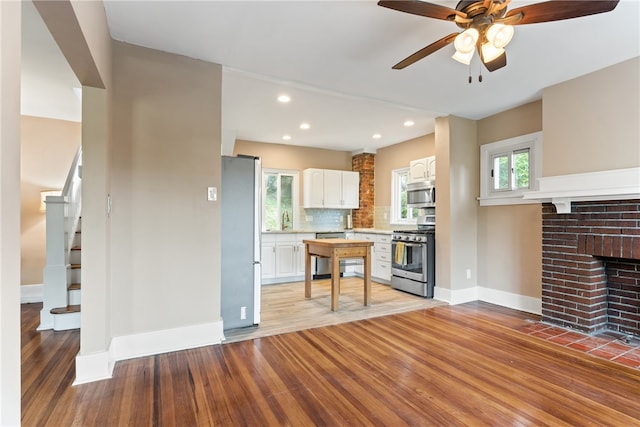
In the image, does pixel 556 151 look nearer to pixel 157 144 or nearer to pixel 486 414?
pixel 486 414

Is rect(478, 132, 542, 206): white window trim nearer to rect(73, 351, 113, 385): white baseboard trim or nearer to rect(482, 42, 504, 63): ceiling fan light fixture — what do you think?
rect(482, 42, 504, 63): ceiling fan light fixture

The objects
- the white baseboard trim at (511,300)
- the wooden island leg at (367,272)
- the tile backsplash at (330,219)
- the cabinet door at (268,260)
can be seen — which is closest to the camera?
the white baseboard trim at (511,300)

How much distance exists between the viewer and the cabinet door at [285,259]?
5515 millimetres

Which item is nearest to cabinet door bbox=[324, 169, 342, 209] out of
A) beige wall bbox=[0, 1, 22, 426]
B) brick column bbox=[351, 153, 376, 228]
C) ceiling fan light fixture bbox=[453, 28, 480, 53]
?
brick column bbox=[351, 153, 376, 228]

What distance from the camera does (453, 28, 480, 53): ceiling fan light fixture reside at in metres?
1.98

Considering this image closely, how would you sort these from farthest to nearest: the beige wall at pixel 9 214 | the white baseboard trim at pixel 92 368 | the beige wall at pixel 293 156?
the beige wall at pixel 293 156 → the white baseboard trim at pixel 92 368 → the beige wall at pixel 9 214

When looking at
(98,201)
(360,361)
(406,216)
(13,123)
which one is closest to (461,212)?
(406,216)

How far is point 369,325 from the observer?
3.42 metres

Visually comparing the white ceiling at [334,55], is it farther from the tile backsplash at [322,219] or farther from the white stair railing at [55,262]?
the tile backsplash at [322,219]

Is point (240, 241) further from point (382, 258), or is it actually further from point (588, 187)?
point (588, 187)

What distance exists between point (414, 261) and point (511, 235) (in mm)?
1300

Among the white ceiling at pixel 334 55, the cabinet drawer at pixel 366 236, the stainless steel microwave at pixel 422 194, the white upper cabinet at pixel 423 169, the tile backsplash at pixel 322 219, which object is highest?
the white ceiling at pixel 334 55

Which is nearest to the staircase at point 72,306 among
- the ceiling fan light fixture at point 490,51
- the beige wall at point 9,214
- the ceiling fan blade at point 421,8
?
the beige wall at point 9,214

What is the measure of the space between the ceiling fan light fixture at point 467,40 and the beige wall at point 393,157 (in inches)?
139
